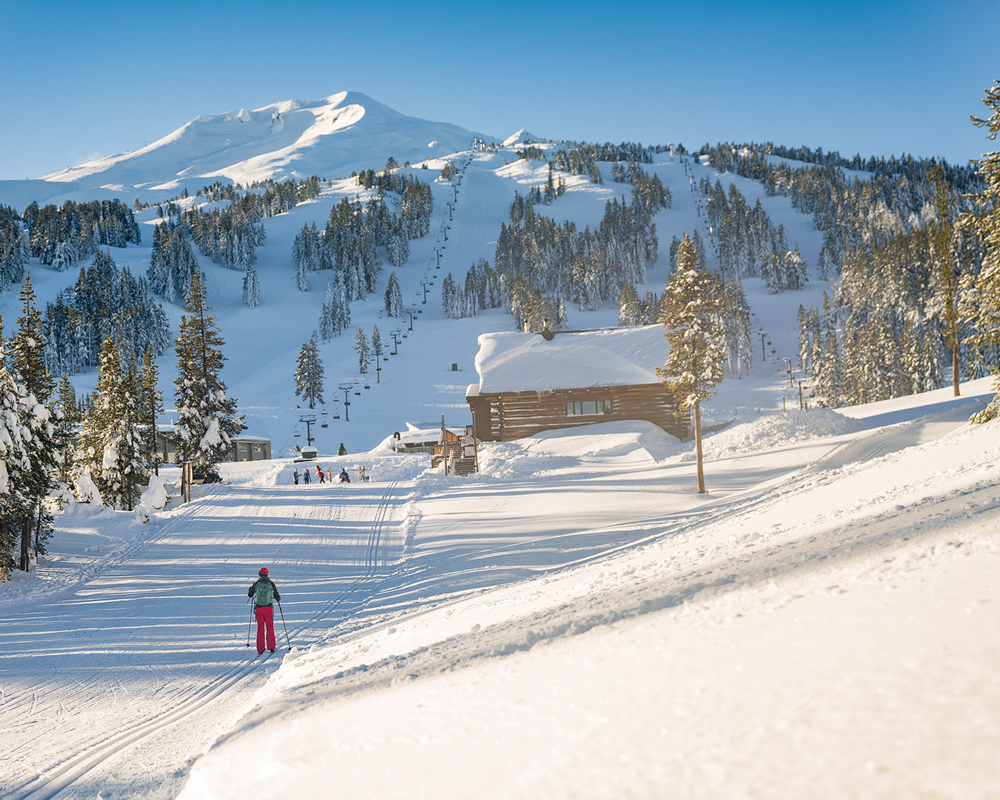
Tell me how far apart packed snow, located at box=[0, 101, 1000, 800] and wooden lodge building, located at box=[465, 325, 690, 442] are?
41.8 feet

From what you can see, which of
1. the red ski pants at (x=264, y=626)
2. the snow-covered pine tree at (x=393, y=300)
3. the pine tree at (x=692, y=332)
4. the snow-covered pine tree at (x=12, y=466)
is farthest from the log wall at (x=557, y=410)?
the snow-covered pine tree at (x=393, y=300)

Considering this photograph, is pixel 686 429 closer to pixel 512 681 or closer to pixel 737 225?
pixel 512 681

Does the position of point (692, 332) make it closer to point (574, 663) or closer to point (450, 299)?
point (574, 663)

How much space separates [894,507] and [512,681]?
6.07 m

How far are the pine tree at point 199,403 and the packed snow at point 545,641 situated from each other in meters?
10.9

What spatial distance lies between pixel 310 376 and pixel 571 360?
47.1 metres

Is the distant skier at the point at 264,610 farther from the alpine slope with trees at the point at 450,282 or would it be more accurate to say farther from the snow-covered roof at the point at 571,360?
the snow-covered roof at the point at 571,360

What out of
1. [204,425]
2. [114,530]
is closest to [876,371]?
[204,425]

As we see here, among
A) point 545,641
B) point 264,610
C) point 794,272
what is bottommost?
point 264,610

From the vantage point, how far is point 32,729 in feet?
25.8

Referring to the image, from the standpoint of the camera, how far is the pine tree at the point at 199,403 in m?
34.6

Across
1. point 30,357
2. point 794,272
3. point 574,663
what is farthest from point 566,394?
point 794,272

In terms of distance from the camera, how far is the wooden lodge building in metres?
36.9

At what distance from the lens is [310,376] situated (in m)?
76.5
